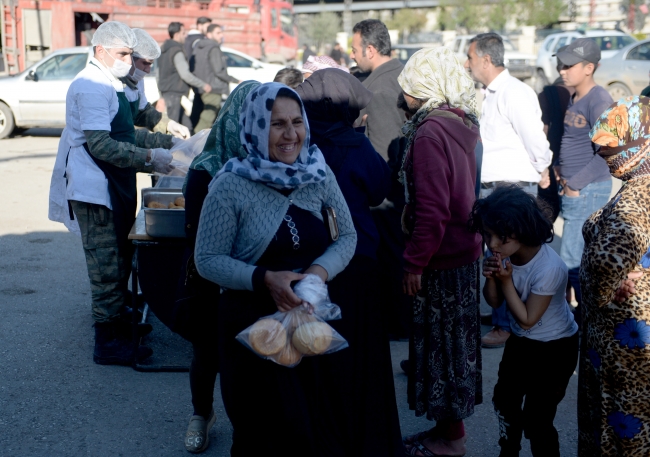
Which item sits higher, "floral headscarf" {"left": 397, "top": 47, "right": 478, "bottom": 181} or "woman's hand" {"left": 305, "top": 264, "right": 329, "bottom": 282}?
"floral headscarf" {"left": 397, "top": 47, "right": 478, "bottom": 181}

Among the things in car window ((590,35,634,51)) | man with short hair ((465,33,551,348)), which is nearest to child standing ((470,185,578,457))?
man with short hair ((465,33,551,348))

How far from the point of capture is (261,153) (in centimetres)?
270

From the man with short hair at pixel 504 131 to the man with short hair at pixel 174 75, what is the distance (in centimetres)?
706

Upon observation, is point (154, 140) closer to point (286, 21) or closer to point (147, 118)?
point (147, 118)

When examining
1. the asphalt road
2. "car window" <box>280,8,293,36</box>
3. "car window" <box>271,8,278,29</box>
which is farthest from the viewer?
"car window" <box>280,8,293,36</box>

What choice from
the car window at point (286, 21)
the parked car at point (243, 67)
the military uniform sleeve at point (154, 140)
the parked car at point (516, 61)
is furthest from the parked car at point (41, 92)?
the parked car at point (516, 61)

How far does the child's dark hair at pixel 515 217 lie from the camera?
299cm

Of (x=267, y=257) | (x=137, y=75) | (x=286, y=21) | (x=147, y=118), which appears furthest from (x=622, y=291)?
(x=286, y=21)

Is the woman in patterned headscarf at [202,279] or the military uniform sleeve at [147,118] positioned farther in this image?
the military uniform sleeve at [147,118]

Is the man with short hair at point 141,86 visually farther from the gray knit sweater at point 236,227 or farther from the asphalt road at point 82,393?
the gray knit sweater at point 236,227

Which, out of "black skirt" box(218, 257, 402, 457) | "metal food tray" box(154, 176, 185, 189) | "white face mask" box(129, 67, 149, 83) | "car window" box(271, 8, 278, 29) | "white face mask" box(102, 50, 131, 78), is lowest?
"black skirt" box(218, 257, 402, 457)

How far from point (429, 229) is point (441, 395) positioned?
2.73 ft

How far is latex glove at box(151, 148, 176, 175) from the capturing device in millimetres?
4422

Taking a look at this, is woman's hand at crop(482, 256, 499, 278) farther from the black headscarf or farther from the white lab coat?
the white lab coat
